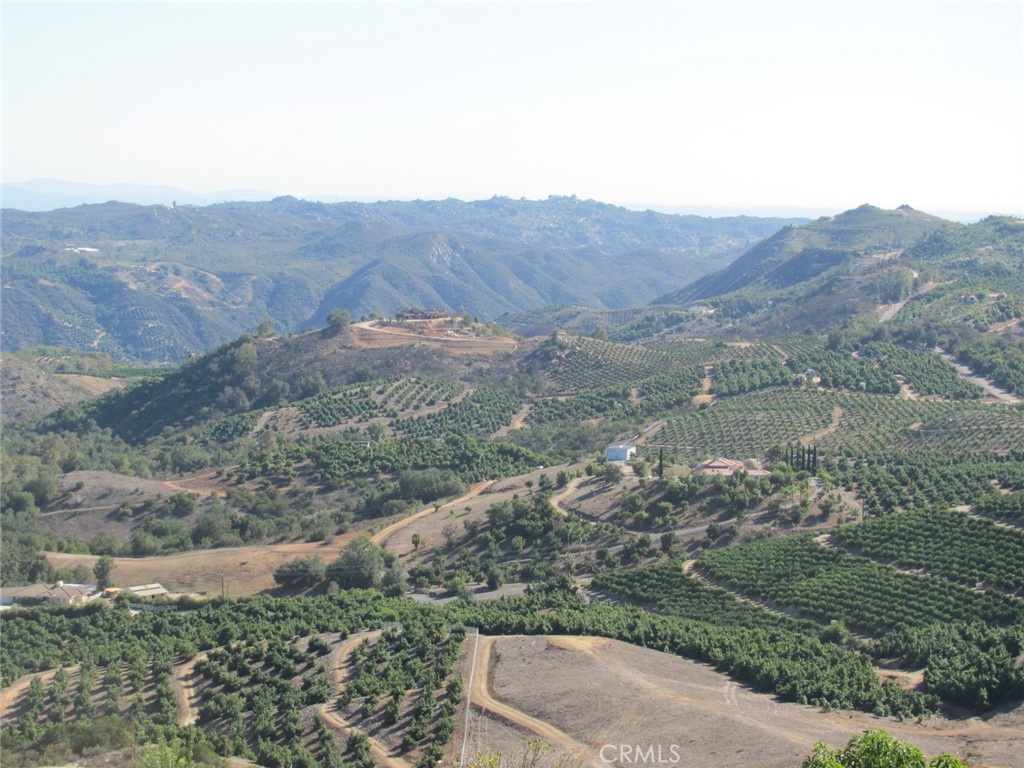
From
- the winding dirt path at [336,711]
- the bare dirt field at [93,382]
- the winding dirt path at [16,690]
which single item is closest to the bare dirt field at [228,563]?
the winding dirt path at [16,690]

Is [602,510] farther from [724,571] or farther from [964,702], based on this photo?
[964,702]

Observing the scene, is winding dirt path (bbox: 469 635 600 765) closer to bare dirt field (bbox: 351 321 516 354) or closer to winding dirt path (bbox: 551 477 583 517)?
winding dirt path (bbox: 551 477 583 517)

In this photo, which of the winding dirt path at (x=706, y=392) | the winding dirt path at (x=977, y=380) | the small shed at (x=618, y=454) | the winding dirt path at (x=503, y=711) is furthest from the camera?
the winding dirt path at (x=706, y=392)

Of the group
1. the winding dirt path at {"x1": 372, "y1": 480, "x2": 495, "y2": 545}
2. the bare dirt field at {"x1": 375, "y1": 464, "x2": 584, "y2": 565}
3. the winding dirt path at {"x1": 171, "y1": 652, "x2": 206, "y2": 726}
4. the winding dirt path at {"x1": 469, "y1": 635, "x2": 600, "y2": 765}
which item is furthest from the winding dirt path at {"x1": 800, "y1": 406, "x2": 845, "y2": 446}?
the winding dirt path at {"x1": 171, "y1": 652, "x2": 206, "y2": 726}

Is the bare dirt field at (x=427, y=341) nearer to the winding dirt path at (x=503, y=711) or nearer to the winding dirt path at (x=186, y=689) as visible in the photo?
the winding dirt path at (x=186, y=689)

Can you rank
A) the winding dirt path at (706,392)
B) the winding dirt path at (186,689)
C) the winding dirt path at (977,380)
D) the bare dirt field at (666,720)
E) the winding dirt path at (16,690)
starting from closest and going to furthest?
the bare dirt field at (666,720) → the winding dirt path at (186,689) → the winding dirt path at (16,690) → the winding dirt path at (977,380) → the winding dirt path at (706,392)

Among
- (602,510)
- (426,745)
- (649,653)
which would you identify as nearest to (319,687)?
(426,745)

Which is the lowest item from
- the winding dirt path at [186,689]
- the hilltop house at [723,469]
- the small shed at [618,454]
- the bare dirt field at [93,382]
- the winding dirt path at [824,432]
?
the bare dirt field at [93,382]
